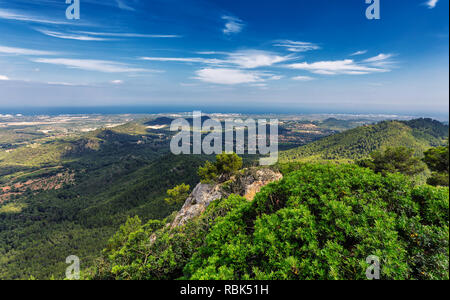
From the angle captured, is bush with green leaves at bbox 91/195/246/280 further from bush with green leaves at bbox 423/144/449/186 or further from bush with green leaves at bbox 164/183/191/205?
bush with green leaves at bbox 164/183/191/205

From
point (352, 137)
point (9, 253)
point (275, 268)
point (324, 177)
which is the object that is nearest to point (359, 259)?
point (275, 268)

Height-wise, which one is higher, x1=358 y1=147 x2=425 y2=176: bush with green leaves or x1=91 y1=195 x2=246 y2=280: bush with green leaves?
x1=358 y1=147 x2=425 y2=176: bush with green leaves

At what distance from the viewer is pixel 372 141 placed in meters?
127

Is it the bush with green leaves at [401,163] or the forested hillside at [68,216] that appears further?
the forested hillside at [68,216]

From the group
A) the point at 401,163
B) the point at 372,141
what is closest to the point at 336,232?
the point at 401,163

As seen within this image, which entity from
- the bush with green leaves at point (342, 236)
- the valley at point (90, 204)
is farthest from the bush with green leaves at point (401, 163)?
the valley at point (90, 204)

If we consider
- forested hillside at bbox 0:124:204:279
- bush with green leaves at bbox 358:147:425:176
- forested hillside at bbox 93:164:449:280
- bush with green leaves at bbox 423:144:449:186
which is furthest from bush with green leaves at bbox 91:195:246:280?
forested hillside at bbox 0:124:204:279

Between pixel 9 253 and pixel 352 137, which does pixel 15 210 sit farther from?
pixel 352 137

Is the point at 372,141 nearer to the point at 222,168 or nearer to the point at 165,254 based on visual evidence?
the point at 222,168

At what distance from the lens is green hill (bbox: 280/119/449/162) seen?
117 metres

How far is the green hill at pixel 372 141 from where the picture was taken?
11731 centimetres

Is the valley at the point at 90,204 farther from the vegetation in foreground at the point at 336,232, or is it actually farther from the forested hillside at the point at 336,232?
the forested hillside at the point at 336,232

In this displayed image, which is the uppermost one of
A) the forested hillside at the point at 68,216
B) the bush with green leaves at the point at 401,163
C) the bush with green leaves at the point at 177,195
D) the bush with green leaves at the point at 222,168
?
the bush with green leaves at the point at 401,163
